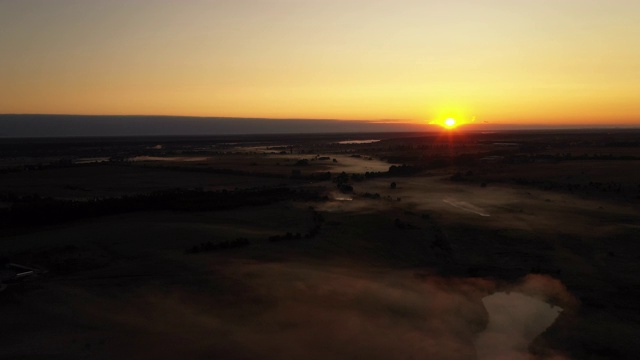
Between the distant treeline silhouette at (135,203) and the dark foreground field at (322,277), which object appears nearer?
the dark foreground field at (322,277)

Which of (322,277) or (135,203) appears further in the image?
(135,203)

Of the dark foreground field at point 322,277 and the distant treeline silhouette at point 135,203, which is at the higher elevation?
the distant treeline silhouette at point 135,203

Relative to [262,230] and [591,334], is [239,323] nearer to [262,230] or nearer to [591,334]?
[591,334]

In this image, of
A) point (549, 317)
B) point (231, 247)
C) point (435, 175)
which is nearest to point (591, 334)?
point (549, 317)

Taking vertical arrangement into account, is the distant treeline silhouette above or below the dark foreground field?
above

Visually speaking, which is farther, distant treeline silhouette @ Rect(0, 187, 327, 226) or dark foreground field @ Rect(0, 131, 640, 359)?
distant treeline silhouette @ Rect(0, 187, 327, 226)

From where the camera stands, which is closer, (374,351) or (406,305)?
(374,351)

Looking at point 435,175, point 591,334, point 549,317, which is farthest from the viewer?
point 435,175

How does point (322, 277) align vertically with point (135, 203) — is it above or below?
below
